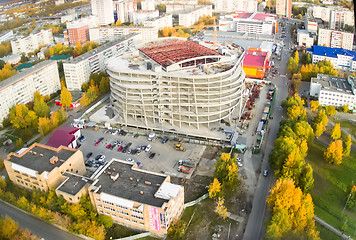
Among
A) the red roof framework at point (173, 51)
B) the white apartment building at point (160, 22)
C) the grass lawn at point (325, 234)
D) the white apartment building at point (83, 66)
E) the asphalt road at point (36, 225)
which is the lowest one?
the grass lawn at point (325, 234)

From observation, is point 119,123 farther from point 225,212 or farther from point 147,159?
point 225,212

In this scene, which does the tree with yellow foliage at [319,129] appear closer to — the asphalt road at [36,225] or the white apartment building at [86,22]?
the asphalt road at [36,225]

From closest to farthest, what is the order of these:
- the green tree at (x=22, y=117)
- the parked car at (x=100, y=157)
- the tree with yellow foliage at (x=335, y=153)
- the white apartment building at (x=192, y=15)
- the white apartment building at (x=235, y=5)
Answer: the tree with yellow foliage at (x=335, y=153) → the parked car at (x=100, y=157) → the green tree at (x=22, y=117) → the white apartment building at (x=192, y=15) → the white apartment building at (x=235, y=5)

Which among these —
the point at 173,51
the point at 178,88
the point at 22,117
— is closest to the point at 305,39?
the point at 173,51

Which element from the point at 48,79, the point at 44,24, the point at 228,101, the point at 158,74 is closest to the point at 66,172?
the point at 158,74

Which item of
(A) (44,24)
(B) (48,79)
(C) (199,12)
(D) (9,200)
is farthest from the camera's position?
(C) (199,12)

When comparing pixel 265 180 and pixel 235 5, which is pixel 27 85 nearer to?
pixel 265 180

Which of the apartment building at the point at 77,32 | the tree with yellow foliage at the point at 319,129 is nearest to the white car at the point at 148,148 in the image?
the tree with yellow foliage at the point at 319,129
